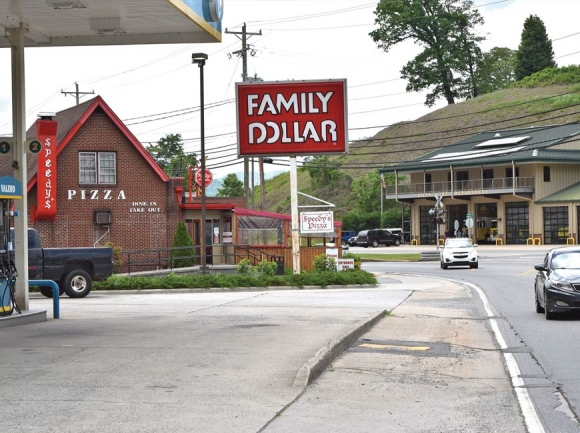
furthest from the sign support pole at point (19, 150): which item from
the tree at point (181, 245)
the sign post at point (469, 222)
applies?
the sign post at point (469, 222)

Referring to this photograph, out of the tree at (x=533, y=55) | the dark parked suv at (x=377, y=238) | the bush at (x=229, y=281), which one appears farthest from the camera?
the tree at (x=533, y=55)

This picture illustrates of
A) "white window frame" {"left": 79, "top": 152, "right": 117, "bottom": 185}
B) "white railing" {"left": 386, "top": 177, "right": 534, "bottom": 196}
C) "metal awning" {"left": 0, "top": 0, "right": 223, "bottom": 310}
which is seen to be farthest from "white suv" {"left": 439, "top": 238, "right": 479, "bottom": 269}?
"metal awning" {"left": 0, "top": 0, "right": 223, "bottom": 310}

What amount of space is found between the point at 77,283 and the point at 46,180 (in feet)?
42.4

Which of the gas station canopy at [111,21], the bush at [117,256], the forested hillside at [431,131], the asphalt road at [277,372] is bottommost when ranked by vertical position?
the asphalt road at [277,372]

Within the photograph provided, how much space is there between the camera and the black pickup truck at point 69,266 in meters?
25.5

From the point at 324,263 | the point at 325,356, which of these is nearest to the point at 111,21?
the point at 325,356

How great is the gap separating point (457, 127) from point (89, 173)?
8012 cm

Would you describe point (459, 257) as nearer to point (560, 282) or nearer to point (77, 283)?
point (77, 283)

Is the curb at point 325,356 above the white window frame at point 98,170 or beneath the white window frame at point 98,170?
beneath

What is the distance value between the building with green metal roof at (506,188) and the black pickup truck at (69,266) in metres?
46.6

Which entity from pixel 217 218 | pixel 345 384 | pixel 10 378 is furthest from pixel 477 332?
pixel 217 218

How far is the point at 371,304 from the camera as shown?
2320 cm

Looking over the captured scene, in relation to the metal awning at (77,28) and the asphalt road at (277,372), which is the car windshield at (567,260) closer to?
the asphalt road at (277,372)

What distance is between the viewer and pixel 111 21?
1684 centimetres
